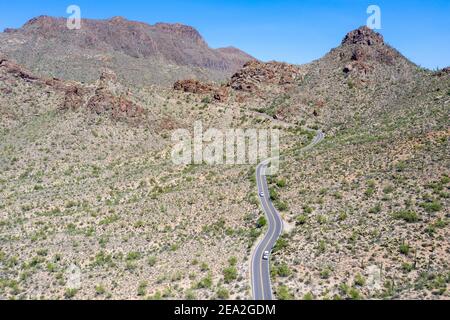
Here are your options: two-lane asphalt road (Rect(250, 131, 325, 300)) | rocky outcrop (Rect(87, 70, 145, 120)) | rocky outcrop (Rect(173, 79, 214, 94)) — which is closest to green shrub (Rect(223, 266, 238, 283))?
two-lane asphalt road (Rect(250, 131, 325, 300))

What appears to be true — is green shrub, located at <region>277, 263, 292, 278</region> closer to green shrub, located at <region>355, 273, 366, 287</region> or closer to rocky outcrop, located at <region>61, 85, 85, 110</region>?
green shrub, located at <region>355, 273, 366, 287</region>

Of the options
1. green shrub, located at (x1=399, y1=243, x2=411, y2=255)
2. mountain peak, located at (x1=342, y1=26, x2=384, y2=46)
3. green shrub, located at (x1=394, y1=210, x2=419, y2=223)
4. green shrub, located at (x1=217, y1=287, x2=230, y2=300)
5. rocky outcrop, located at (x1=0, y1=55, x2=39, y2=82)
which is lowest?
green shrub, located at (x1=217, y1=287, x2=230, y2=300)

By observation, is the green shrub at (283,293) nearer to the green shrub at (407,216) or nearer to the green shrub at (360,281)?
the green shrub at (360,281)

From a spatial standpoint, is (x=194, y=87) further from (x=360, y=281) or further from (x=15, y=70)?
(x=360, y=281)

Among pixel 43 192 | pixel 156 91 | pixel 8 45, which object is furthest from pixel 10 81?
pixel 8 45
